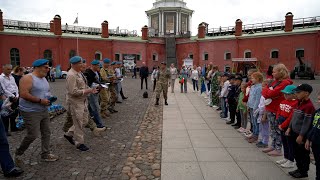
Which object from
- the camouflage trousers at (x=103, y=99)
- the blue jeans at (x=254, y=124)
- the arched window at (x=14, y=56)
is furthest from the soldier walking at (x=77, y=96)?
the arched window at (x=14, y=56)

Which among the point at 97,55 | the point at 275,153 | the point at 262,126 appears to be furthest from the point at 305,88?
the point at 97,55

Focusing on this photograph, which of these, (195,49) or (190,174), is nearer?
(190,174)

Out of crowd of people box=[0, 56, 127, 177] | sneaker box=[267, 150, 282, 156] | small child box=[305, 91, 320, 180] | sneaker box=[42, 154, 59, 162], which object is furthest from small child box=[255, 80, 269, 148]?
sneaker box=[42, 154, 59, 162]

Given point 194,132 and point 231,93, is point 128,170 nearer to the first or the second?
point 194,132

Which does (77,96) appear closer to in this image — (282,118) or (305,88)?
(282,118)

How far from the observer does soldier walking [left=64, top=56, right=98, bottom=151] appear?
5340mm

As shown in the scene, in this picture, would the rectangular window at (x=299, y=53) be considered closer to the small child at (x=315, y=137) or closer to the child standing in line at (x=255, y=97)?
the child standing in line at (x=255, y=97)

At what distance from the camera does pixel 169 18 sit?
154 feet

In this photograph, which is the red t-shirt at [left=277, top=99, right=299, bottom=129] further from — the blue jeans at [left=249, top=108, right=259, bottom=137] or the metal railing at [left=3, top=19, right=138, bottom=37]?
the metal railing at [left=3, top=19, right=138, bottom=37]

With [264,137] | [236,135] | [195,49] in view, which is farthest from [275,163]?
[195,49]

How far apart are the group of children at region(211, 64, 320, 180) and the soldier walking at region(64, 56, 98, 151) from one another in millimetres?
3853

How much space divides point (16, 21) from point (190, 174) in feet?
136

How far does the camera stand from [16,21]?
37250mm

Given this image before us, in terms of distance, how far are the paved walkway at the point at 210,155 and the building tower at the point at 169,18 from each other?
131ft
